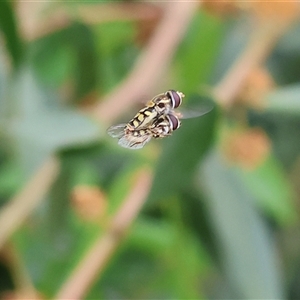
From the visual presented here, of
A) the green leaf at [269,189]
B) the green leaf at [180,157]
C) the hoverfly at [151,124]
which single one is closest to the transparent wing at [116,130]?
the hoverfly at [151,124]

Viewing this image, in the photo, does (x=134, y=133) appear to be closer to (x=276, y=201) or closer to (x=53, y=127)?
(x=53, y=127)

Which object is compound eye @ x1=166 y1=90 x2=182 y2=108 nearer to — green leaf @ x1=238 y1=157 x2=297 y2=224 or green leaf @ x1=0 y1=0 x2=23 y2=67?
green leaf @ x1=0 y1=0 x2=23 y2=67

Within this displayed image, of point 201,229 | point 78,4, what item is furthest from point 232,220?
point 78,4

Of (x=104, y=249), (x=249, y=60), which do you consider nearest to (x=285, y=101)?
(x=249, y=60)

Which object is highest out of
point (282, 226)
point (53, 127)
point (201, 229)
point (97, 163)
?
point (53, 127)

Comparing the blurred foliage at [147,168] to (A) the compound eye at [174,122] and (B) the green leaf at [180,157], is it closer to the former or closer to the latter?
(B) the green leaf at [180,157]


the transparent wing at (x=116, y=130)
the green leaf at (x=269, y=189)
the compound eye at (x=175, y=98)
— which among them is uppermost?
the transparent wing at (x=116, y=130)
